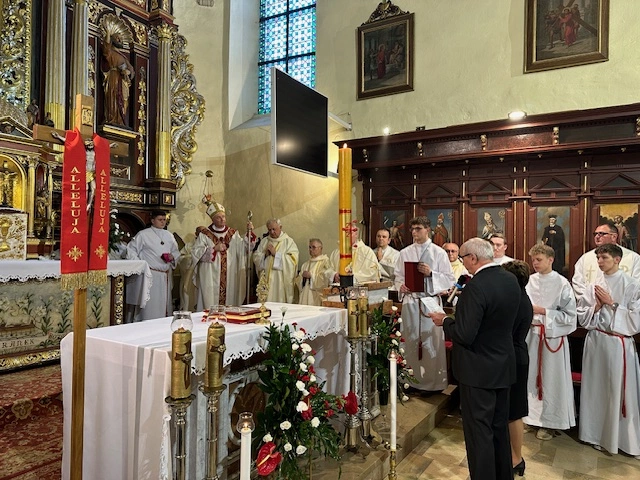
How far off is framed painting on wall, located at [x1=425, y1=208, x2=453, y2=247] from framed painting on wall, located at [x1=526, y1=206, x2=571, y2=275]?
1274 millimetres

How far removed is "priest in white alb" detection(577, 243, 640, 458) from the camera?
4.09m

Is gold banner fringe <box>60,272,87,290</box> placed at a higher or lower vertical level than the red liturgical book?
higher

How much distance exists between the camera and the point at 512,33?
270 inches

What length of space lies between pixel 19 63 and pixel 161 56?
2.48 meters

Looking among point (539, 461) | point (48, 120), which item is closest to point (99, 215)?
point (539, 461)

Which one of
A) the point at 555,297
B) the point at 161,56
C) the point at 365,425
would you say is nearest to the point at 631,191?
the point at 555,297

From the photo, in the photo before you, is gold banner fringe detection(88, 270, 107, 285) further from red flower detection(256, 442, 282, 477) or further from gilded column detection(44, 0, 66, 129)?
gilded column detection(44, 0, 66, 129)

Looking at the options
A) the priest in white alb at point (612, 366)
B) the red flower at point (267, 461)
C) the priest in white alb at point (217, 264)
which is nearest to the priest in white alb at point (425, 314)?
the priest in white alb at point (612, 366)

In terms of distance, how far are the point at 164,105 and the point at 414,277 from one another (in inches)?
230

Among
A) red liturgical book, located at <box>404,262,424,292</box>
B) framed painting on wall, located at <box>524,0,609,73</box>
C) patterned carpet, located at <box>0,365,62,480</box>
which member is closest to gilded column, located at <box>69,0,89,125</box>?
patterned carpet, located at <box>0,365,62,480</box>

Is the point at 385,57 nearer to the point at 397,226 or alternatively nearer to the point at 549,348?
the point at 397,226

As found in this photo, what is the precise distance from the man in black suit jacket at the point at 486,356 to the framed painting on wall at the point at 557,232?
12.7 ft

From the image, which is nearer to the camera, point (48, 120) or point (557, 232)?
point (48, 120)

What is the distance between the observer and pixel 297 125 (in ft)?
21.0
